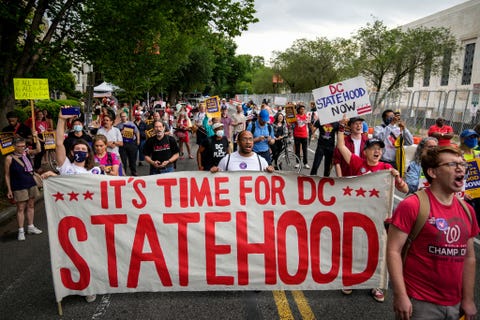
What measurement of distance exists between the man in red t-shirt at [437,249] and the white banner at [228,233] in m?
1.53

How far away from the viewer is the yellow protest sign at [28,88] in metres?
8.15

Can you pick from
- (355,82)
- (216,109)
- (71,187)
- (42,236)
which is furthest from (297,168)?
(71,187)

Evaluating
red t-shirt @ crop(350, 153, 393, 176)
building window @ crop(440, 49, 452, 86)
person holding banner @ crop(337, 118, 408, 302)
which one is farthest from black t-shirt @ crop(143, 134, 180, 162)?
building window @ crop(440, 49, 452, 86)

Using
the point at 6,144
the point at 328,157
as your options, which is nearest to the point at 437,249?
the point at 328,157

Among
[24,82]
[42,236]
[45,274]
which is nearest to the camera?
[45,274]

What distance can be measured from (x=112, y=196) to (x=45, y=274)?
1784 mm

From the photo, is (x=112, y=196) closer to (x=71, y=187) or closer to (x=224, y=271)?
(x=71, y=187)

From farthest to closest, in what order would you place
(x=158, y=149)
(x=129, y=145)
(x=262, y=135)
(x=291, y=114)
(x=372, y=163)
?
(x=291, y=114)
(x=129, y=145)
(x=262, y=135)
(x=158, y=149)
(x=372, y=163)

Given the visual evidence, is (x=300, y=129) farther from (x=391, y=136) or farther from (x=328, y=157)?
(x=391, y=136)

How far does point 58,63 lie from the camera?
34.9ft

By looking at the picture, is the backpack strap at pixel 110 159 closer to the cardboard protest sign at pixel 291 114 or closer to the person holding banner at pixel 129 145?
the person holding banner at pixel 129 145

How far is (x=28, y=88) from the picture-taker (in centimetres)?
827

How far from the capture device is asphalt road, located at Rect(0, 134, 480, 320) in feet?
12.2

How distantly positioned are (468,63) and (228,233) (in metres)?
36.2
